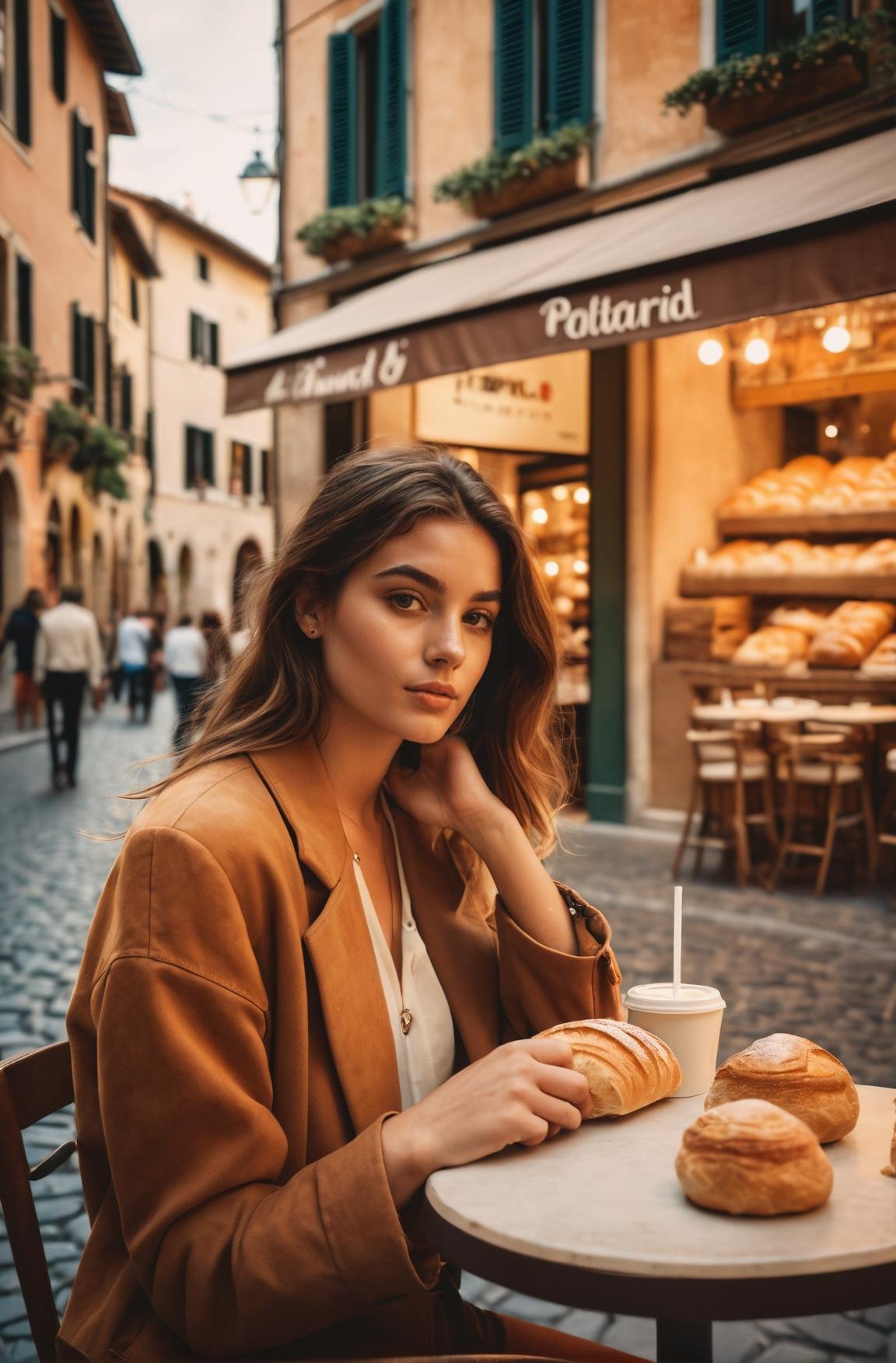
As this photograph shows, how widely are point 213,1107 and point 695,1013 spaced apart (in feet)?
2.34

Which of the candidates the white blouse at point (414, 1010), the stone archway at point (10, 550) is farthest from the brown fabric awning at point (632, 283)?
the stone archway at point (10, 550)

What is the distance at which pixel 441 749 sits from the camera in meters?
2.13

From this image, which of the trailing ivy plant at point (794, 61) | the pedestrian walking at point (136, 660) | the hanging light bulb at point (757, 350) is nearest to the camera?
the trailing ivy plant at point (794, 61)

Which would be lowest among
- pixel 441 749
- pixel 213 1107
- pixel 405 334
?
pixel 213 1107

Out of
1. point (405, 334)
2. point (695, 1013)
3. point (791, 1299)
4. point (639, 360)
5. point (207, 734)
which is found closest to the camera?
point (791, 1299)

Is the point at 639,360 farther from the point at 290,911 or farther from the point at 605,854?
the point at 290,911

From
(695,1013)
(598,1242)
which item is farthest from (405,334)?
(598,1242)

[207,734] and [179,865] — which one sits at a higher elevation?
[207,734]

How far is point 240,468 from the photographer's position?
1486 inches

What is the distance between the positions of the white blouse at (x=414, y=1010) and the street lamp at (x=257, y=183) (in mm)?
12548

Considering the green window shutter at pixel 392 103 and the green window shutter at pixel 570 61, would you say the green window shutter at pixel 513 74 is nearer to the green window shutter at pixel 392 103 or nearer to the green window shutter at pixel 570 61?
the green window shutter at pixel 570 61

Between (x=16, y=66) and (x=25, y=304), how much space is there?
138 inches

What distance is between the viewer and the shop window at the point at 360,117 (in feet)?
37.4

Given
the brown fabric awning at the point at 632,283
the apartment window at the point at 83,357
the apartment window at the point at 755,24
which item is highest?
the apartment window at the point at 83,357
